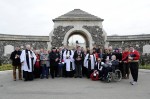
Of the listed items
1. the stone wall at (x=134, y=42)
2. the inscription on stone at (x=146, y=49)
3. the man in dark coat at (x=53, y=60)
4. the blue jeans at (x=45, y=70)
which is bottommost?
the blue jeans at (x=45, y=70)

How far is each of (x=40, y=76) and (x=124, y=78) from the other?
4965mm

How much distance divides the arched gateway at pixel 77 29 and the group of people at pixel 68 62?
29.1 ft

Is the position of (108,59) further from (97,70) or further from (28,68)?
(28,68)

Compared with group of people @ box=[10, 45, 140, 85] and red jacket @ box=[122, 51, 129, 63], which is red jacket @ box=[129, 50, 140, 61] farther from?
red jacket @ box=[122, 51, 129, 63]

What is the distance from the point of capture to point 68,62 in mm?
14188

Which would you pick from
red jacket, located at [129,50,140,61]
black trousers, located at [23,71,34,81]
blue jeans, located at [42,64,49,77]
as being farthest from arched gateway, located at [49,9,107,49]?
red jacket, located at [129,50,140,61]

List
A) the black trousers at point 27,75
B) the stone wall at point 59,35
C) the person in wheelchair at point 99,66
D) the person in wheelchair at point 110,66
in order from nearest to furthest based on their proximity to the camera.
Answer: the person in wheelchair at point 110,66
the person in wheelchair at point 99,66
the black trousers at point 27,75
the stone wall at point 59,35

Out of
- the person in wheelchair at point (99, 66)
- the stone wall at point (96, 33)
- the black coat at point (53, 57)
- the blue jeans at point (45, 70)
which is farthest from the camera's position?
the stone wall at point (96, 33)

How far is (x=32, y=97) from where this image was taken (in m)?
7.98

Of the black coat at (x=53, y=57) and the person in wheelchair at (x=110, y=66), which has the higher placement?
the black coat at (x=53, y=57)

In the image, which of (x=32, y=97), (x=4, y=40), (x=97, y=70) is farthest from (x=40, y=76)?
(x=4, y=40)

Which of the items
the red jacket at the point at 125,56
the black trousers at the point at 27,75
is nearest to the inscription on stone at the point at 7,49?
the black trousers at the point at 27,75

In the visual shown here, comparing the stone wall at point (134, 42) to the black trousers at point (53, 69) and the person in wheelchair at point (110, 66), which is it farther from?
the person in wheelchair at point (110, 66)

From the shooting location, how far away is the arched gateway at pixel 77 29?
23.5 meters
